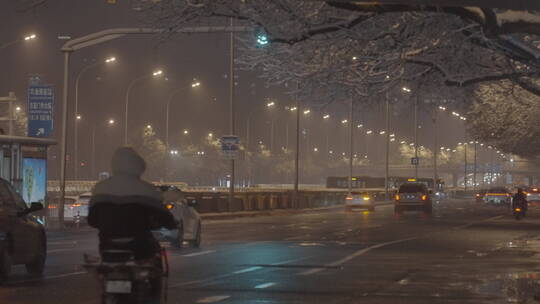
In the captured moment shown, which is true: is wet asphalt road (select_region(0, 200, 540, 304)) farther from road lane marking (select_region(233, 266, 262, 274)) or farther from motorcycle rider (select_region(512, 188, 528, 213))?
motorcycle rider (select_region(512, 188, 528, 213))

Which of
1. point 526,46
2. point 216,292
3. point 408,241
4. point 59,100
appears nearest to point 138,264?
point 216,292

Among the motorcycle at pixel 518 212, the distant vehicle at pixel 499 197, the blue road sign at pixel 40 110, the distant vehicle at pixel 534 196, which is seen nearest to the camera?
the blue road sign at pixel 40 110

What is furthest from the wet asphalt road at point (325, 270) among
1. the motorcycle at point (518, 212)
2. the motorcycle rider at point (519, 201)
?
the motorcycle rider at point (519, 201)

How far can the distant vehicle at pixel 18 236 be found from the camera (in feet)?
58.8

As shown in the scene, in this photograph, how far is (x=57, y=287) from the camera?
679 inches

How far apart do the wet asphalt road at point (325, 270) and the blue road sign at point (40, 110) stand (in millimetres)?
3802

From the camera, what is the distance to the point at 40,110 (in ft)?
120

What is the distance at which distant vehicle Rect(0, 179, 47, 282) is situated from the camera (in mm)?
17922

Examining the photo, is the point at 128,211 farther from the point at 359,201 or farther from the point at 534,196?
the point at 534,196

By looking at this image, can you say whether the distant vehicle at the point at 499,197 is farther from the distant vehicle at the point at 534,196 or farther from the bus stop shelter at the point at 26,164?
the bus stop shelter at the point at 26,164

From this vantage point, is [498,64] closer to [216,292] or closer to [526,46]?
[526,46]

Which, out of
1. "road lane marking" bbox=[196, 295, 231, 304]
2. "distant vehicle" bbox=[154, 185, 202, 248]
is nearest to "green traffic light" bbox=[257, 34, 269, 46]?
"road lane marking" bbox=[196, 295, 231, 304]

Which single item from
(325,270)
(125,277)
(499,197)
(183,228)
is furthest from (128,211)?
(499,197)

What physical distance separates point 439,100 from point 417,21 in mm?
6627
